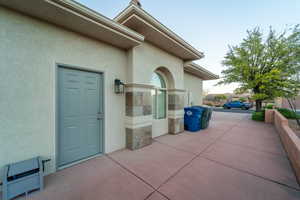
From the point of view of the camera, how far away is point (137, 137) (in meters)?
3.58

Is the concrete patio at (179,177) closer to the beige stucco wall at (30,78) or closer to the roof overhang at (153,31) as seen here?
the beige stucco wall at (30,78)

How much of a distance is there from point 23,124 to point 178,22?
7105 millimetres

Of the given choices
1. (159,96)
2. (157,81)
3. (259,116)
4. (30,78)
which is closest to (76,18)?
(30,78)

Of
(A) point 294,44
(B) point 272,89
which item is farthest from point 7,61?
(A) point 294,44

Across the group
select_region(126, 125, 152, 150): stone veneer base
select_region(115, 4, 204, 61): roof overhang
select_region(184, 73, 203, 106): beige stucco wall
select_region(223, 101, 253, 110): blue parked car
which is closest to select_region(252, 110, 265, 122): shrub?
select_region(184, 73, 203, 106): beige stucco wall

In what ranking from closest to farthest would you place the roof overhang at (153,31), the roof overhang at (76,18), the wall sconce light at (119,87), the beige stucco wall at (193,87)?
the roof overhang at (76,18) < the roof overhang at (153,31) < the wall sconce light at (119,87) < the beige stucco wall at (193,87)

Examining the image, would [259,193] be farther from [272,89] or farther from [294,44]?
[294,44]

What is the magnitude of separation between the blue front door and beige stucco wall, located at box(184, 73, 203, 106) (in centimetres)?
533

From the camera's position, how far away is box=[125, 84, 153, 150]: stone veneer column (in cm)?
349

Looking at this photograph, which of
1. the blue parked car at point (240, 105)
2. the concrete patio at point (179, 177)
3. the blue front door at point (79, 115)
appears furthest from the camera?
the blue parked car at point (240, 105)

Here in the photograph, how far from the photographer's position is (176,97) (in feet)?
16.6

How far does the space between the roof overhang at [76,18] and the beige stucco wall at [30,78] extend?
0.17 metres

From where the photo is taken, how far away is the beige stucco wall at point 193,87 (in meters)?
7.13

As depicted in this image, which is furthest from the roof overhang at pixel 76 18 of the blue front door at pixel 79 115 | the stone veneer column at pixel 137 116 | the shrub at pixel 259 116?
the shrub at pixel 259 116
